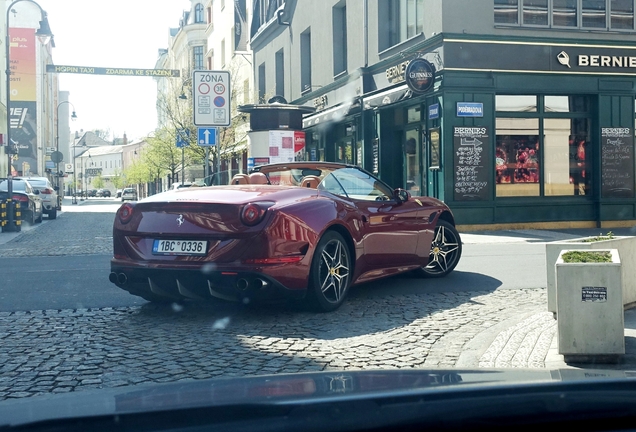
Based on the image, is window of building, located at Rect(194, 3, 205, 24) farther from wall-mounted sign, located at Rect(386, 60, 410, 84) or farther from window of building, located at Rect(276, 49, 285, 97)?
wall-mounted sign, located at Rect(386, 60, 410, 84)

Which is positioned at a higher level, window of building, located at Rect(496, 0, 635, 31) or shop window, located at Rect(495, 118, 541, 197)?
window of building, located at Rect(496, 0, 635, 31)

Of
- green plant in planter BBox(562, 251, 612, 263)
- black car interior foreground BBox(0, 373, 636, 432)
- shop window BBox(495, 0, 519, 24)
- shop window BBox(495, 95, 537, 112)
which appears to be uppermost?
shop window BBox(495, 0, 519, 24)

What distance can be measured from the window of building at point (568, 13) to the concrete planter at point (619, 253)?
12018mm

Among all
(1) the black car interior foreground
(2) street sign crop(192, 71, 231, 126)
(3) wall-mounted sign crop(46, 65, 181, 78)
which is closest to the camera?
(1) the black car interior foreground

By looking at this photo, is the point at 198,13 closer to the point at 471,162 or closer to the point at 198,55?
the point at 198,55

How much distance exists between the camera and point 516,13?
714 inches

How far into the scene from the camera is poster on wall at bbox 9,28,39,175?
73750 mm

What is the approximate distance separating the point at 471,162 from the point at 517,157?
134 centimetres

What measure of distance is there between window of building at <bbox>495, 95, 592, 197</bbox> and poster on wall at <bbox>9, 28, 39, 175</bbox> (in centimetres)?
6235

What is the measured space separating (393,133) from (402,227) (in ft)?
45.9

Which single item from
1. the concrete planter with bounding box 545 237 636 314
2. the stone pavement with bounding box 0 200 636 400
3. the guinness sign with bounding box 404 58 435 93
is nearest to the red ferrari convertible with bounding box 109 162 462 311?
the stone pavement with bounding box 0 200 636 400

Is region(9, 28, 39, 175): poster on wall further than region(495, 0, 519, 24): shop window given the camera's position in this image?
Yes

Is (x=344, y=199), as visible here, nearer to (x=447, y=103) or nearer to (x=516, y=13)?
(x=447, y=103)

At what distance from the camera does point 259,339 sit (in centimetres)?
584
